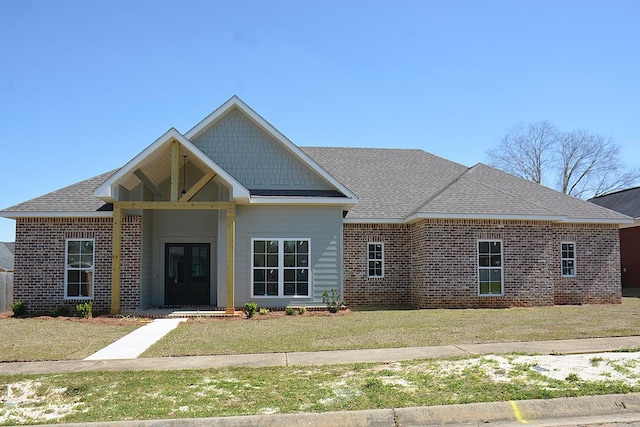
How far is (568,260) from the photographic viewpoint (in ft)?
68.6

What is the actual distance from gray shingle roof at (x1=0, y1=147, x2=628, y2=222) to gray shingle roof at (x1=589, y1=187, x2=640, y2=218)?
7.64 m

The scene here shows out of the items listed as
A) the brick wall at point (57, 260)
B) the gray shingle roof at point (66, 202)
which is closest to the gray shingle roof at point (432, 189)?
the brick wall at point (57, 260)

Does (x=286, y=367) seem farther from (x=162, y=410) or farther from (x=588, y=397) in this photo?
(x=588, y=397)

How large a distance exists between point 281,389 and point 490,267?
41.8ft

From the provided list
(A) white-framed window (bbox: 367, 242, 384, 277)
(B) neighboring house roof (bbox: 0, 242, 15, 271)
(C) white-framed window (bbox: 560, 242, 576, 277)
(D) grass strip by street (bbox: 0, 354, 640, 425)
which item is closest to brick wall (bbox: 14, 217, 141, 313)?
(A) white-framed window (bbox: 367, 242, 384, 277)

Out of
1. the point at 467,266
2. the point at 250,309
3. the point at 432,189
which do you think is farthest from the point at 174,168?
the point at 432,189

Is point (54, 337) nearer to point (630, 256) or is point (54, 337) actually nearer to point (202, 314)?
point (202, 314)

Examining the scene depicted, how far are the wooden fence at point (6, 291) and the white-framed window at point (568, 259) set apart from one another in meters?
19.4

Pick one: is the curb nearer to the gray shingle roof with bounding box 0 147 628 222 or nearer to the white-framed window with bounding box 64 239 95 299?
the gray shingle roof with bounding box 0 147 628 222

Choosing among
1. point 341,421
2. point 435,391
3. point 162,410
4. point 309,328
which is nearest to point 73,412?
point 162,410

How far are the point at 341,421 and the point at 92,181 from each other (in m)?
16.6

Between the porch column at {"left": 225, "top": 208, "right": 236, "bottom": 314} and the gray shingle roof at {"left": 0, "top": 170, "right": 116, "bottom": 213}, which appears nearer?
the porch column at {"left": 225, "top": 208, "right": 236, "bottom": 314}

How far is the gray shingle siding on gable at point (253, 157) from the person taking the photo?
1880 cm

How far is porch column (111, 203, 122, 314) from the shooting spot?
55.5 ft
